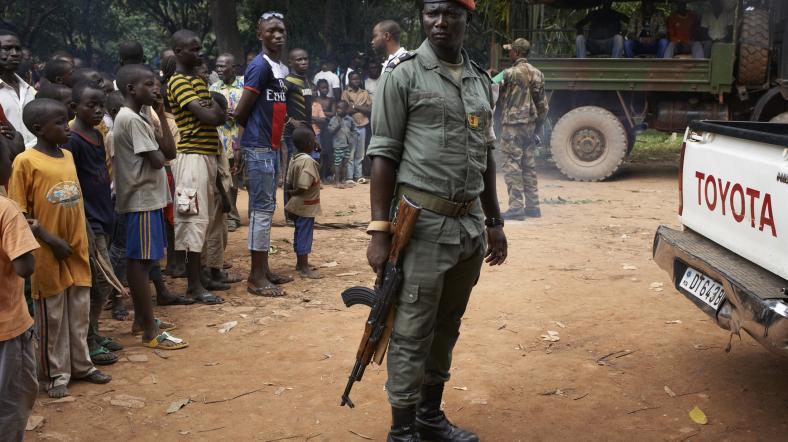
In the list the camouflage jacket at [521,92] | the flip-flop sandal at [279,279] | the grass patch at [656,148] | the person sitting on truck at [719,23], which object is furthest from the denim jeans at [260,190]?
the grass patch at [656,148]

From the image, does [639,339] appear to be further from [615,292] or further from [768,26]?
[768,26]

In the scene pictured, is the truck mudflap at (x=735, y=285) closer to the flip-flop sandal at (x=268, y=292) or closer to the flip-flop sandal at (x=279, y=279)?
the flip-flop sandal at (x=268, y=292)

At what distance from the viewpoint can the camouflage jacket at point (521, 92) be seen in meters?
8.82

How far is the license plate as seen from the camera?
12.3 feet

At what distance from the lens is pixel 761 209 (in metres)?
3.47

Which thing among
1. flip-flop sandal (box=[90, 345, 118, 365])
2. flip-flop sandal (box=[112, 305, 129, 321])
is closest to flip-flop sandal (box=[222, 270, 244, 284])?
flip-flop sandal (box=[112, 305, 129, 321])

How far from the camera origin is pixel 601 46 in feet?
39.6

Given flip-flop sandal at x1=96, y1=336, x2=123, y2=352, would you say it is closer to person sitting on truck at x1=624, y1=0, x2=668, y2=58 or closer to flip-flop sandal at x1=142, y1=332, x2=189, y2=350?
flip-flop sandal at x1=142, y1=332, x2=189, y2=350

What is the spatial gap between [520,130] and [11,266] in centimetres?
682

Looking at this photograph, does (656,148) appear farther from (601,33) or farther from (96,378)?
(96,378)

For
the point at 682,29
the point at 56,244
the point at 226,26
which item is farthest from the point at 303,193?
the point at 226,26

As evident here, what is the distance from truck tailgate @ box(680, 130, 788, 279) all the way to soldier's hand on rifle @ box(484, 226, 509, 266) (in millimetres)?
1162

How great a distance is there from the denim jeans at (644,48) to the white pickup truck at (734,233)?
315 inches

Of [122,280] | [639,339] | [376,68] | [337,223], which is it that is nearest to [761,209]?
[639,339]
